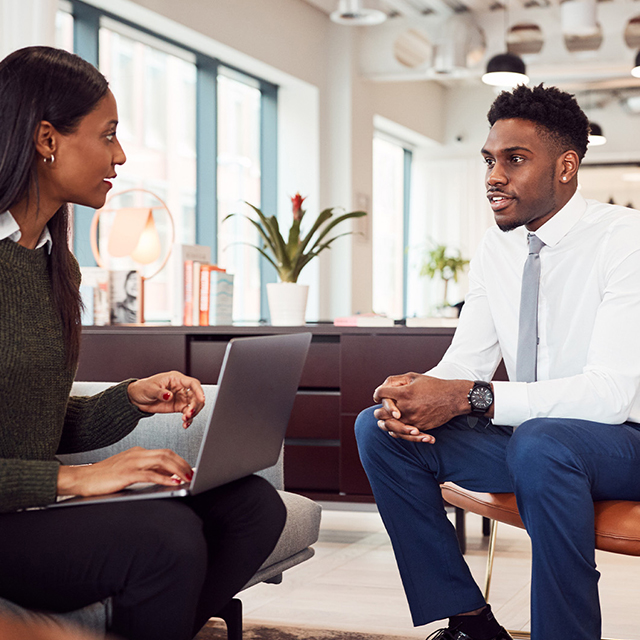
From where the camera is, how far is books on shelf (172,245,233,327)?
3.21 m

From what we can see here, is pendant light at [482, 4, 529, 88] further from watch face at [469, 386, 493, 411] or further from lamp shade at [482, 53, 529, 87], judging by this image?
watch face at [469, 386, 493, 411]

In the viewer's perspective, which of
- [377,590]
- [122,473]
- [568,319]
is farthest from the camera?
[377,590]

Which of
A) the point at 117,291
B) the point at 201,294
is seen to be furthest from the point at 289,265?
the point at 117,291

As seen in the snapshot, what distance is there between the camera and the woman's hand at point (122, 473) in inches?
47.6

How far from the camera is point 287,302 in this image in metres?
3.14

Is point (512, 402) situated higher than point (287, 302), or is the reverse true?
point (287, 302)

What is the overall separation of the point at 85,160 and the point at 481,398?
867mm

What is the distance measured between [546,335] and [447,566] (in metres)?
0.53

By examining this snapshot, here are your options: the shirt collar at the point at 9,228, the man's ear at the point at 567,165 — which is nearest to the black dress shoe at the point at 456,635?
the man's ear at the point at 567,165

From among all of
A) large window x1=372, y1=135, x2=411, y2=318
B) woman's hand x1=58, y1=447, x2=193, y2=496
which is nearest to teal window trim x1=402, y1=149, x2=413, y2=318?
large window x1=372, y1=135, x2=411, y2=318

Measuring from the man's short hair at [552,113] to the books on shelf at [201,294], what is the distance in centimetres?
157

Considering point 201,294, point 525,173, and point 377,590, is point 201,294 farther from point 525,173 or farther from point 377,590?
point 525,173

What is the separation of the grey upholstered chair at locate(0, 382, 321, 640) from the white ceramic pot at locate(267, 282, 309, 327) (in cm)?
112

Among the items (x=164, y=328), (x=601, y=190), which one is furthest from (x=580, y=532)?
(x=601, y=190)
